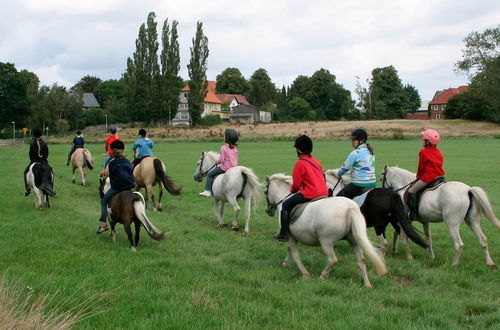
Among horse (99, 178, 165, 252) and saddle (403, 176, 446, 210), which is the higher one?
saddle (403, 176, 446, 210)

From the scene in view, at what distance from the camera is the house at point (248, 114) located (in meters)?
126

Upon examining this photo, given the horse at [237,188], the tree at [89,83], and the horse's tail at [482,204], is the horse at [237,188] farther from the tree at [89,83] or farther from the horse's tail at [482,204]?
the tree at [89,83]

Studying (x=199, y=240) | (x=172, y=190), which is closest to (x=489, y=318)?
(x=199, y=240)

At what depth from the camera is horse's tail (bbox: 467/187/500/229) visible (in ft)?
26.6

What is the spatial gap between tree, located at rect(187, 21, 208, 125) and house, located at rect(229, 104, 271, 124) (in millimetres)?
43756

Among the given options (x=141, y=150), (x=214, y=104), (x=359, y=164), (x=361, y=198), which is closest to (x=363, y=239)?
(x=361, y=198)

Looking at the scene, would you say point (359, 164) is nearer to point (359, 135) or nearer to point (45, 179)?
point (359, 135)

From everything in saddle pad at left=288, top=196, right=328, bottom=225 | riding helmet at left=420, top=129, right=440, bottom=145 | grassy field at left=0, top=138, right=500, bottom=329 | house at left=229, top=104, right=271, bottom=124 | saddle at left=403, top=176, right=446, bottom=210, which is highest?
house at left=229, top=104, right=271, bottom=124

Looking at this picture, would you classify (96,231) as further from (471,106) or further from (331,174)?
(471,106)

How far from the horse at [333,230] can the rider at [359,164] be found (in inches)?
77.7

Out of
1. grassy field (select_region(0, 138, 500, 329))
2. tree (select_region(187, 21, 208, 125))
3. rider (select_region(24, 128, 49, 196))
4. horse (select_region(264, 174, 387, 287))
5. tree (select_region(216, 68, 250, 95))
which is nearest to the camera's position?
grassy field (select_region(0, 138, 500, 329))

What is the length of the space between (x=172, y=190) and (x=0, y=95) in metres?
86.3

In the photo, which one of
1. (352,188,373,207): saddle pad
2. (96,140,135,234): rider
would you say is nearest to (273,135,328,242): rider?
(352,188,373,207): saddle pad

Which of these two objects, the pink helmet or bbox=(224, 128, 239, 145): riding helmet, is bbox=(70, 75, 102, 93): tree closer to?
bbox=(224, 128, 239, 145): riding helmet
